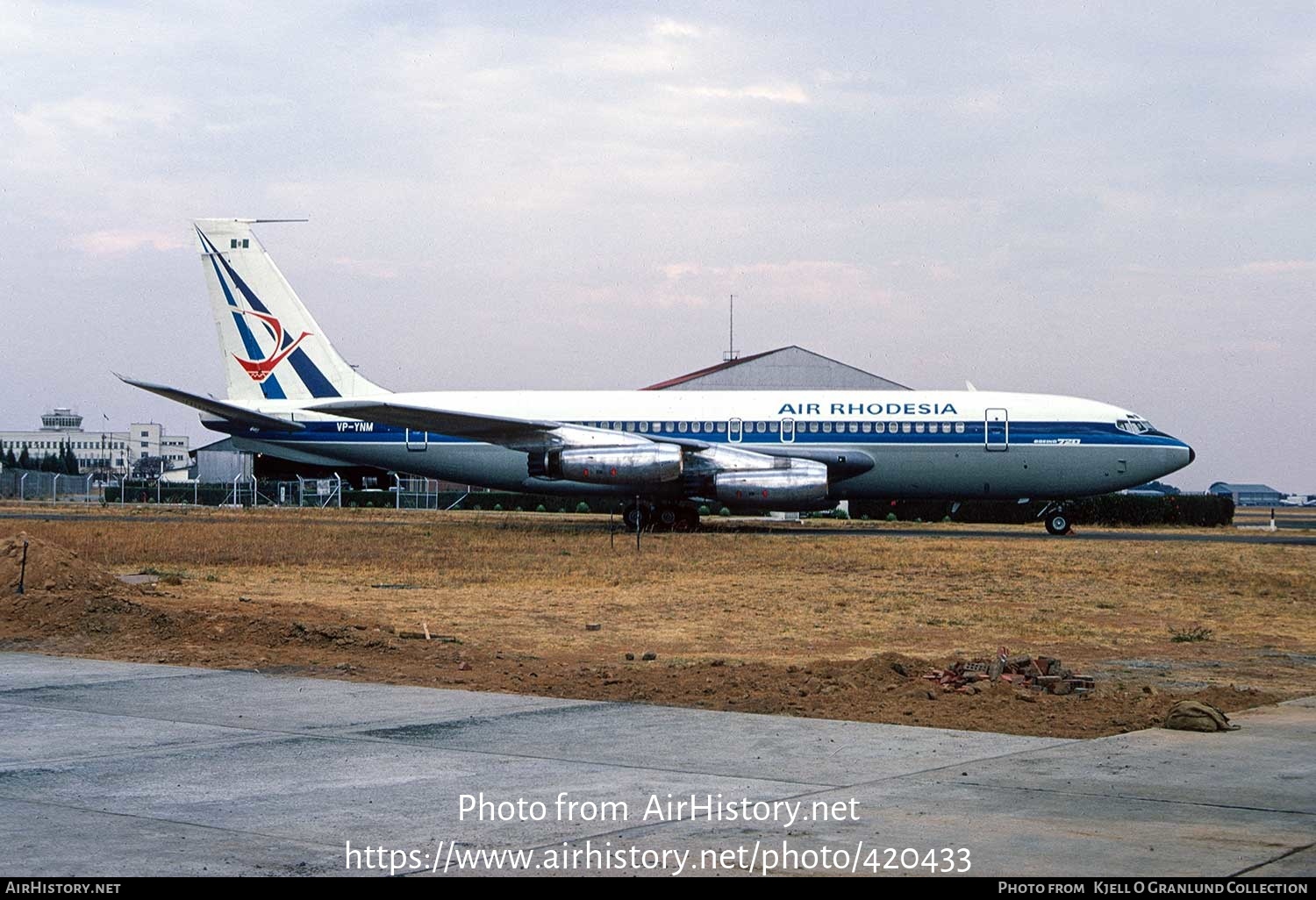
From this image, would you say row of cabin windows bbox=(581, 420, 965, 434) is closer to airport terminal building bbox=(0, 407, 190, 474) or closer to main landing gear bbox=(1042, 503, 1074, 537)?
main landing gear bbox=(1042, 503, 1074, 537)

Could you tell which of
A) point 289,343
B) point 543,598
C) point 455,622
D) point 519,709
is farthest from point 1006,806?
point 289,343

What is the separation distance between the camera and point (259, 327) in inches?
1481

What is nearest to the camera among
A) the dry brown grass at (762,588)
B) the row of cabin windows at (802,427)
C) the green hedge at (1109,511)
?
the dry brown grass at (762,588)

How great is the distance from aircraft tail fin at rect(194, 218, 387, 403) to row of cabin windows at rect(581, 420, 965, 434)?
7.56 m

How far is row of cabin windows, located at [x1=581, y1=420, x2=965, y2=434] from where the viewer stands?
114 ft

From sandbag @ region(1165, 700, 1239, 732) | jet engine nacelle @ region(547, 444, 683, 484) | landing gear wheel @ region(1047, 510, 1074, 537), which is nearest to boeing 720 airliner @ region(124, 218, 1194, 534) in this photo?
jet engine nacelle @ region(547, 444, 683, 484)

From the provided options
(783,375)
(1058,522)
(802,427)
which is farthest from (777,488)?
(783,375)

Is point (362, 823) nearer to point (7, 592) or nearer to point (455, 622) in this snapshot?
point (455, 622)

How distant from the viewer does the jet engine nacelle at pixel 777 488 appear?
33125mm

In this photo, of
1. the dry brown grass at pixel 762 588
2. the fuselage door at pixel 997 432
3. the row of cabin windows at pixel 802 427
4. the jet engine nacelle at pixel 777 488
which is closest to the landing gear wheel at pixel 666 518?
the dry brown grass at pixel 762 588

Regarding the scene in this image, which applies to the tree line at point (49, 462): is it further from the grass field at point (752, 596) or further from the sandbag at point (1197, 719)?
the sandbag at point (1197, 719)

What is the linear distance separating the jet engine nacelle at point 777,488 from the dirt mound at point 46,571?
18.3 m

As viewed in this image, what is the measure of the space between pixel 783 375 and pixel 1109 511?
20.8m

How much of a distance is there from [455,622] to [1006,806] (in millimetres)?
9884
